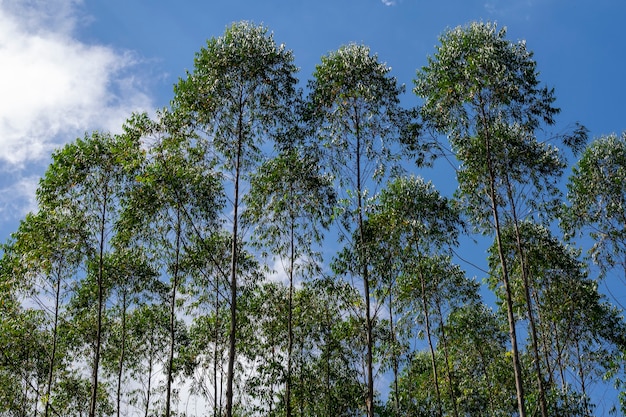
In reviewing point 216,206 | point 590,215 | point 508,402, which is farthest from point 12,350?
point 590,215

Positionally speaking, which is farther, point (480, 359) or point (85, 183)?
point (480, 359)

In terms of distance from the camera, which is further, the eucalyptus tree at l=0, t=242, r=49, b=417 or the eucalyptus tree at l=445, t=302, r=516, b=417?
the eucalyptus tree at l=445, t=302, r=516, b=417

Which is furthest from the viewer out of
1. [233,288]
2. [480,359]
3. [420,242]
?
[480,359]

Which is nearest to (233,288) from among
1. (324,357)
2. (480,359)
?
(324,357)

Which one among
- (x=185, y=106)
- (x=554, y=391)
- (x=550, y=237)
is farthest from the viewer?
(x=550, y=237)

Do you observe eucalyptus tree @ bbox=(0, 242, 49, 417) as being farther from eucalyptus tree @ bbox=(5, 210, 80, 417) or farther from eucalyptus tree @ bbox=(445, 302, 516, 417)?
eucalyptus tree @ bbox=(445, 302, 516, 417)

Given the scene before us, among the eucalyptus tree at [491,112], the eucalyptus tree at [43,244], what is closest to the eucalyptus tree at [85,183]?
the eucalyptus tree at [43,244]

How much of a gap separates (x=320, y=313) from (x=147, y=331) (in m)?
8.93

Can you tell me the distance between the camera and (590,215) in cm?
2039

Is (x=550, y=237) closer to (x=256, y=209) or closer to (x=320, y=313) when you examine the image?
(x=320, y=313)

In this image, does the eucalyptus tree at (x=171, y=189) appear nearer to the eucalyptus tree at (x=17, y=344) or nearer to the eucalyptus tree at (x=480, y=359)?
the eucalyptus tree at (x=17, y=344)

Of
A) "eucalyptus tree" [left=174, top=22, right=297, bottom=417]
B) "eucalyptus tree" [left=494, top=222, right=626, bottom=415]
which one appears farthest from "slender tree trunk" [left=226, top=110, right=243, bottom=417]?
"eucalyptus tree" [left=494, top=222, right=626, bottom=415]

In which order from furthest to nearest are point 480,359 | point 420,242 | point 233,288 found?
point 480,359 < point 420,242 < point 233,288

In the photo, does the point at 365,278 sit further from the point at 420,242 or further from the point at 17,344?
the point at 17,344
